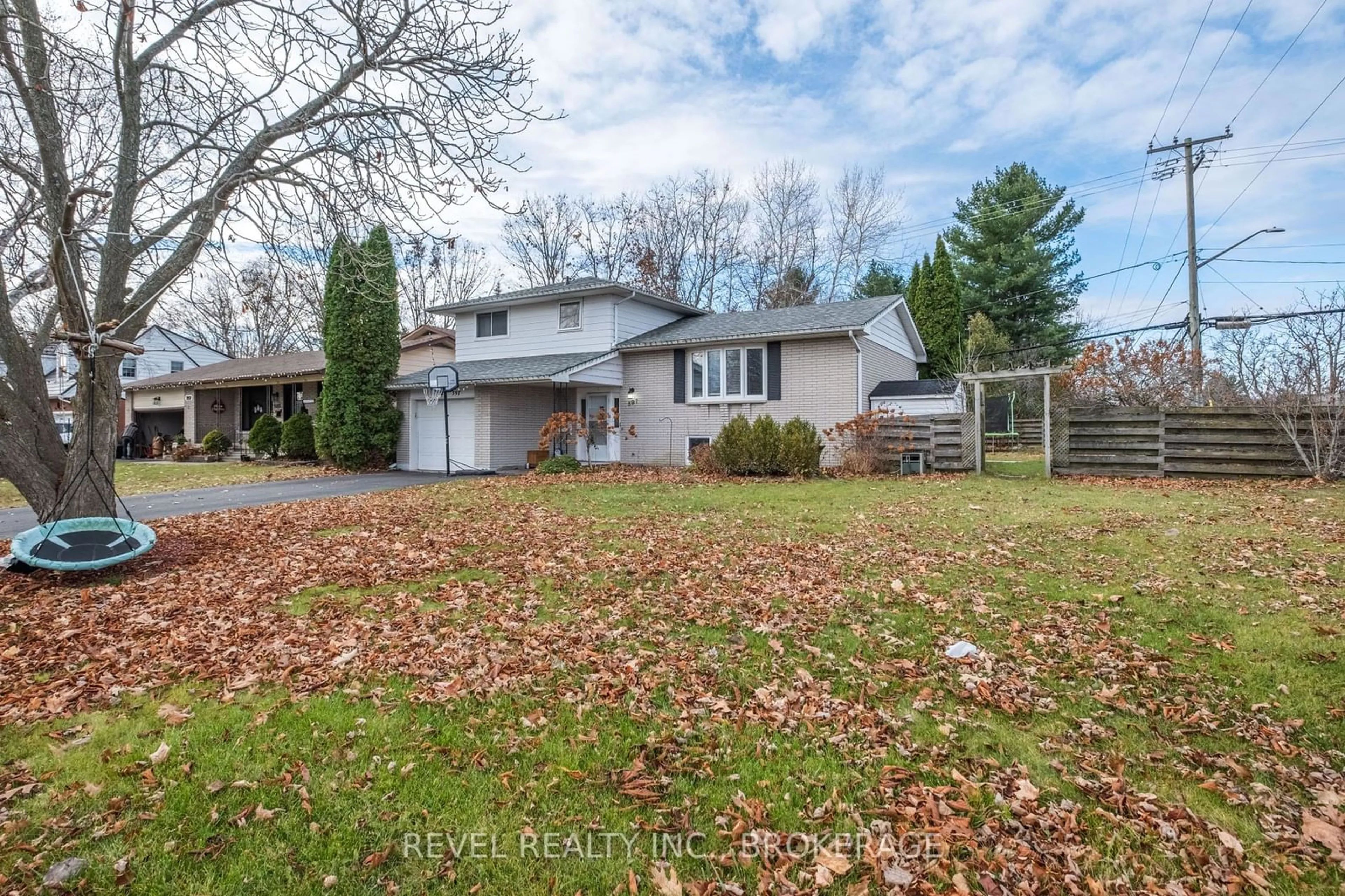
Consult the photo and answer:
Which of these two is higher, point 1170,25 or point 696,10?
point 1170,25

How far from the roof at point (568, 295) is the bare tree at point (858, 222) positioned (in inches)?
472

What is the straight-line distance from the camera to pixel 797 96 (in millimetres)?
15336

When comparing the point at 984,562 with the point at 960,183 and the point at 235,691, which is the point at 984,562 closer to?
the point at 235,691

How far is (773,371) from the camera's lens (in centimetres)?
1612

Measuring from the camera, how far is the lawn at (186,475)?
1344cm

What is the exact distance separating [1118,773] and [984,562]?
11.6 ft

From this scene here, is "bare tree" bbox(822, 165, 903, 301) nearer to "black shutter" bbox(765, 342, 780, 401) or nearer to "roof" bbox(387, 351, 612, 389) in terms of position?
"black shutter" bbox(765, 342, 780, 401)

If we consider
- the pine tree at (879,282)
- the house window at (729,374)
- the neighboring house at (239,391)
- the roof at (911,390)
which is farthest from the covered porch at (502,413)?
the pine tree at (879,282)

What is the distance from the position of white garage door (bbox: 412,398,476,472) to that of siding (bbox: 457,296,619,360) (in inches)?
87.9

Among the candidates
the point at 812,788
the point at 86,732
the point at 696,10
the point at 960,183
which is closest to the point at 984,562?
the point at 812,788

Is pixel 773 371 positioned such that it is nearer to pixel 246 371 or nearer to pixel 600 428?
pixel 600 428

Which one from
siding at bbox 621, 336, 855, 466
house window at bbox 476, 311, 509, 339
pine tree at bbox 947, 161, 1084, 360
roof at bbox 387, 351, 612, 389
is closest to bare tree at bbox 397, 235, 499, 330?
house window at bbox 476, 311, 509, 339

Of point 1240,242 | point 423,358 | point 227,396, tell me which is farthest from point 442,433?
point 1240,242

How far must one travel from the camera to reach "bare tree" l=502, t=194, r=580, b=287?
2995 centimetres
